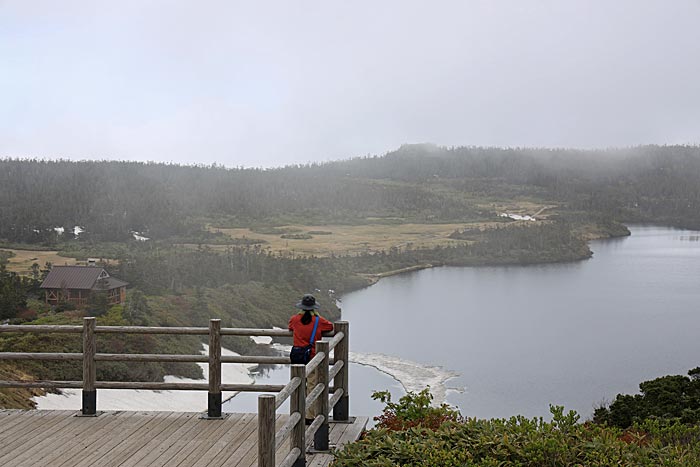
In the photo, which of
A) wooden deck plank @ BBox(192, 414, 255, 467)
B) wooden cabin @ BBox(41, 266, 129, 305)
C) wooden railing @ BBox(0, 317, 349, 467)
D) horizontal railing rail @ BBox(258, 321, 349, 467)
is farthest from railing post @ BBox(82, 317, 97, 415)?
wooden cabin @ BBox(41, 266, 129, 305)

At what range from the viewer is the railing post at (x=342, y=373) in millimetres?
6453

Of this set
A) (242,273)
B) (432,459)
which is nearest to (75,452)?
(432,459)

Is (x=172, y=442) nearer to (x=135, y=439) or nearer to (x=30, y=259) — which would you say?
(x=135, y=439)

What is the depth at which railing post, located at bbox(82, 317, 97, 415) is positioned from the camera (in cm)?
670

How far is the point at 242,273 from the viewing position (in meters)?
65.5

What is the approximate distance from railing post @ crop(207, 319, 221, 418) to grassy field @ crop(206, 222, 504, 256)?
7016 centimetres

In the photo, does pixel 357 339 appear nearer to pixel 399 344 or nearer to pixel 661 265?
pixel 399 344

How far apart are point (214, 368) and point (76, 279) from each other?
41.5m

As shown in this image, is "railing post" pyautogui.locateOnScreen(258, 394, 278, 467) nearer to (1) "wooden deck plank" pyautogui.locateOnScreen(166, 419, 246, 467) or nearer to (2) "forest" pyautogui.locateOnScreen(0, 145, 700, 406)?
(1) "wooden deck plank" pyautogui.locateOnScreen(166, 419, 246, 467)

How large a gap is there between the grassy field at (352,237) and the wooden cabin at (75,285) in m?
30.9

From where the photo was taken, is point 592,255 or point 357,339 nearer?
point 357,339

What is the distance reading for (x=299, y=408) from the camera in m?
5.02

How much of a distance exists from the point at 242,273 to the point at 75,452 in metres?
60.1

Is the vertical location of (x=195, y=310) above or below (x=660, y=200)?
below
